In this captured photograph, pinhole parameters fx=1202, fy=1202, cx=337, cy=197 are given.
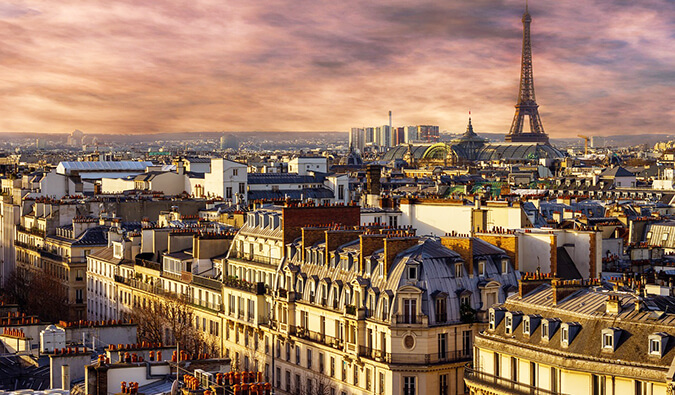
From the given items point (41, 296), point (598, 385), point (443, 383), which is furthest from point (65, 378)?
point (41, 296)

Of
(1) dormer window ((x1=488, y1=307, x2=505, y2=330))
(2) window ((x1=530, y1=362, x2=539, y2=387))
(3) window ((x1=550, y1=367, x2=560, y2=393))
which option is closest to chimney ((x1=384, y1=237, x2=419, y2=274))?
(1) dormer window ((x1=488, y1=307, x2=505, y2=330))

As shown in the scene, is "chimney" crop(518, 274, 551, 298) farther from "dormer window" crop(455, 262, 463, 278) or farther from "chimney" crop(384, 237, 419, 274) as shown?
"chimney" crop(384, 237, 419, 274)

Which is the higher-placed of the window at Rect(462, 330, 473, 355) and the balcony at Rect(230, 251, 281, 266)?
the balcony at Rect(230, 251, 281, 266)

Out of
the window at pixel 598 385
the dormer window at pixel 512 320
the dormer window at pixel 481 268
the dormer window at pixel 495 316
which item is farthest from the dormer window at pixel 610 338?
the dormer window at pixel 481 268

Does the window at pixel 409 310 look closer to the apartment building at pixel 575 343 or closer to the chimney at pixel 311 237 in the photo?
the apartment building at pixel 575 343

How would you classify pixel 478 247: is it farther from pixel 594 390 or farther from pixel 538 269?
pixel 594 390

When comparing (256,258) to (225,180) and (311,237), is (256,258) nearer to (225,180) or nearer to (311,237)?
(311,237)

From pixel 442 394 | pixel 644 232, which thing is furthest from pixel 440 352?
pixel 644 232
